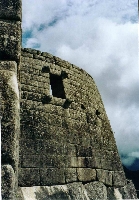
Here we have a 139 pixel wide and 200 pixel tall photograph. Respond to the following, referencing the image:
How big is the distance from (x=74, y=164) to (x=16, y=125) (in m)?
4.32

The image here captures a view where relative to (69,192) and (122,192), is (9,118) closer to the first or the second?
(69,192)

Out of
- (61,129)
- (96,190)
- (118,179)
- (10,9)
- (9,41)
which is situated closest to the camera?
(9,41)

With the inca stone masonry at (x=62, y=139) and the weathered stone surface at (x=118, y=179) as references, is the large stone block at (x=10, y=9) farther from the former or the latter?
the weathered stone surface at (x=118, y=179)

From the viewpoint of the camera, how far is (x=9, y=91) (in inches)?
129

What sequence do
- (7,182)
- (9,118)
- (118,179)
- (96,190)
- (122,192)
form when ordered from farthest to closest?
(118,179) < (122,192) < (96,190) < (9,118) < (7,182)

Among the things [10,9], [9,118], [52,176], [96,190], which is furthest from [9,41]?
[96,190]

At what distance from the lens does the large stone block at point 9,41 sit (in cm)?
363

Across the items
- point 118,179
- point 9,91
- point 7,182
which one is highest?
point 9,91

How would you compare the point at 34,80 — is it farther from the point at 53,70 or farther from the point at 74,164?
the point at 74,164

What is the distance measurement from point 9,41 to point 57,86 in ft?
15.5

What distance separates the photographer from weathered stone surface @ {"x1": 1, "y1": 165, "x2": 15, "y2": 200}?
271 cm

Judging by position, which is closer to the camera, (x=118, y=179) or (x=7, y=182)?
(x=7, y=182)

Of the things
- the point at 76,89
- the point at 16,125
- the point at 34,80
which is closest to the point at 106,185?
the point at 76,89

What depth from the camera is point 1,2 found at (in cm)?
391
